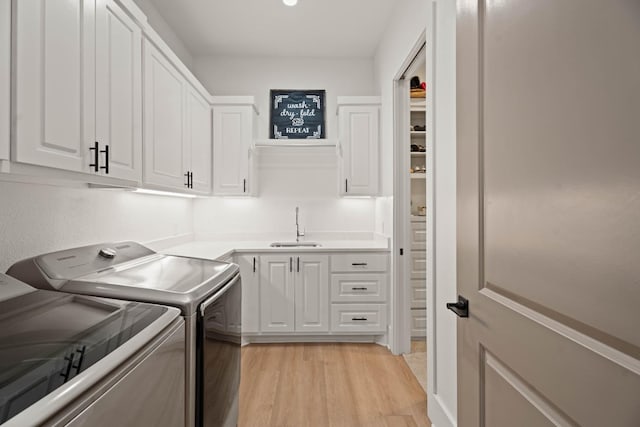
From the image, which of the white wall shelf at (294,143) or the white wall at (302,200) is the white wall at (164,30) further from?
the white wall at (302,200)

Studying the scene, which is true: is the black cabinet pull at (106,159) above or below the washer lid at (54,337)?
above

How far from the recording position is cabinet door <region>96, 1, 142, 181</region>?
151 centimetres

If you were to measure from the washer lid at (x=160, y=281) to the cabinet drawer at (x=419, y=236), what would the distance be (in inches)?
73.5

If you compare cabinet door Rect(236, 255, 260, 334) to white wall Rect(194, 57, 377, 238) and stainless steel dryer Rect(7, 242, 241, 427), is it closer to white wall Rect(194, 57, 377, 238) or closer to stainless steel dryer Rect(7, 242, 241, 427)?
white wall Rect(194, 57, 377, 238)

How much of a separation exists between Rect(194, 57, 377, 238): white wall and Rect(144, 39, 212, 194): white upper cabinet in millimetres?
664

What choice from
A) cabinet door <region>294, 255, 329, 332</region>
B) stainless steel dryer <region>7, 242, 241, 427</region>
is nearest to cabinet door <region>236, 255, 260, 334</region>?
cabinet door <region>294, 255, 329, 332</region>

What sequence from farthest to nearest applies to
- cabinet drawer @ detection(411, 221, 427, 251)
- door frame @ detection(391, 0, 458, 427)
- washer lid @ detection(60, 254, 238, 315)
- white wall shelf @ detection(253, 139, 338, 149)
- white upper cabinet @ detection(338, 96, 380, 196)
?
white wall shelf @ detection(253, 139, 338, 149) → white upper cabinet @ detection(338, 96, 380, 196) → cabinet drawer @ detection(411, 221, 427, 251) → door frame @ detection(391, 0, 458, 427) → washer lid @ detection(60, 254, 238, 315)

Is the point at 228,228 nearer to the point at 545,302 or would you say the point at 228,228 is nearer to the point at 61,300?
the point at 61,300

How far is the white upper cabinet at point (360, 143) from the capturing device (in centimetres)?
334

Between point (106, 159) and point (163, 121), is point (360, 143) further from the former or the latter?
point (106, 159)

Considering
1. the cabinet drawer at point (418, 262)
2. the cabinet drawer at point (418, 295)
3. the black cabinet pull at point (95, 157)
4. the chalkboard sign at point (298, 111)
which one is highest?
the chalkboard sign at point (298, 111)

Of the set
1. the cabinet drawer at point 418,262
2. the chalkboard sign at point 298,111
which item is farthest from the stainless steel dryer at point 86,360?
the chalkboard sign at point 298,111

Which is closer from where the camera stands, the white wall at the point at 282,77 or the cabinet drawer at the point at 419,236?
the cabinet drawer at the point at 419,236

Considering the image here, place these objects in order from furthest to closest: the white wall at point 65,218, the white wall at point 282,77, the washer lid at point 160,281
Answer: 1. the white wall at point 282,77
2. the white wall at point 65,218
3. the washer lid at point 160,281
